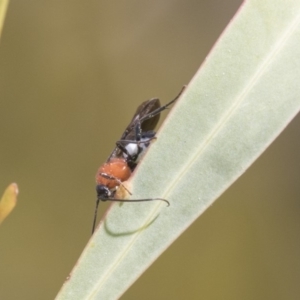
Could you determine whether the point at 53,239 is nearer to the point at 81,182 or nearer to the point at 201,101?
the point at 81,182

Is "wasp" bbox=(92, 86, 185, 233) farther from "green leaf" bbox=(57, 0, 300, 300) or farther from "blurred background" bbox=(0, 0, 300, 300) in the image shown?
"blurred background" bbox=(0, 0, 300, 300)

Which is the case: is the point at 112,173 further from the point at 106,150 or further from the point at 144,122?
the point at 106,150

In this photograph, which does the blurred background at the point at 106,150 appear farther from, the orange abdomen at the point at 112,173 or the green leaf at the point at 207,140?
the green leaf at the point at 207,140

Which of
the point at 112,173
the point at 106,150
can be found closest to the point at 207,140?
the point at 112,173

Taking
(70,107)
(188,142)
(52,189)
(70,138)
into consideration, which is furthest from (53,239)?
(188,142)

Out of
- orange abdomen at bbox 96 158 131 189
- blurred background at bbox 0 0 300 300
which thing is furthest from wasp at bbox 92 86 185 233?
blurred background at bbox 0 0 300 300

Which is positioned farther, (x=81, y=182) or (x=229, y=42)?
(x=81, y=182)

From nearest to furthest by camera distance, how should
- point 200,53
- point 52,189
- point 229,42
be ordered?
point 229,42 < point 200,53 < point 52,189
